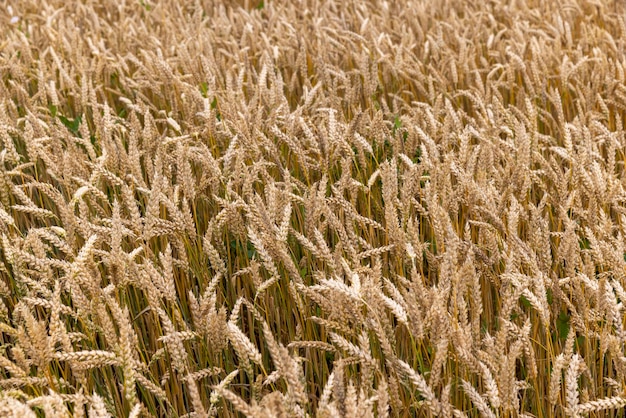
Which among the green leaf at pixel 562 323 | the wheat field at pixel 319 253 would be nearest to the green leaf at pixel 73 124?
the wheat field at pixel 319 253

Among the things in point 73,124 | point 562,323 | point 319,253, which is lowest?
point 562,323

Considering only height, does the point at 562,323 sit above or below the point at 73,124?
below

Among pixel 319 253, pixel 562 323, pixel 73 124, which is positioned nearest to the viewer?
pixel 319 253

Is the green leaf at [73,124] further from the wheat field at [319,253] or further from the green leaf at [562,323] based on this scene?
the green leaf at [562,323]

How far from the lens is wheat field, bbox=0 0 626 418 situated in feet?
4.20

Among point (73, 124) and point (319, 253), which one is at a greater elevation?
point (73, 124)

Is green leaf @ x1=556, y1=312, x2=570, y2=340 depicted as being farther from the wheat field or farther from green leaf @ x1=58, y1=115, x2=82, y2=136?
green leaf @ x1=58, y1=115, x2=82, y2=136

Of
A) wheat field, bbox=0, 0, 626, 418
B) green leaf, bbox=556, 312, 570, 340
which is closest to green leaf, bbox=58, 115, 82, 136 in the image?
wheat field, bbox=0, 0, 626, 418

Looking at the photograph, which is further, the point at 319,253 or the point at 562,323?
the point at 562,323

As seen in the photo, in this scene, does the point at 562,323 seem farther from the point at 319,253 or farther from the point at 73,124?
the point at 73,124

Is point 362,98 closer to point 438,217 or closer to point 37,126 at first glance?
point 37,126

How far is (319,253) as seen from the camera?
1.51 meters

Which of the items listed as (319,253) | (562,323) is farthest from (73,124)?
(562,323)

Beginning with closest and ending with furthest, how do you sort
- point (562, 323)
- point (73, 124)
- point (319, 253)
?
point (319, 253)
point (562, 323)
point (73, 124)
